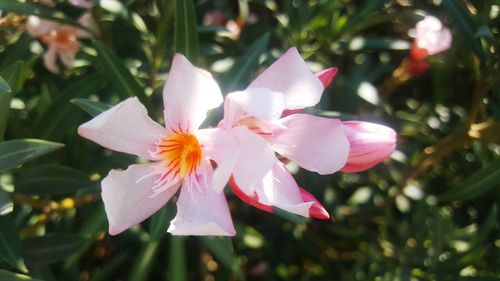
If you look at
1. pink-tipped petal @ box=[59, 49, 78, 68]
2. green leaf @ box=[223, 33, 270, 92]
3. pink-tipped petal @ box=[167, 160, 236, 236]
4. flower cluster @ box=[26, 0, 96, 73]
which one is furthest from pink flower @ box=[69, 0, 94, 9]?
pink-tipped petal @ box=[167, 160, 236, 236]

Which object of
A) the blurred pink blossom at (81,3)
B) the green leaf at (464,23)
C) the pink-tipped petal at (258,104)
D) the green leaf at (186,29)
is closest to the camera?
the pink-tipped petal at (258,104)

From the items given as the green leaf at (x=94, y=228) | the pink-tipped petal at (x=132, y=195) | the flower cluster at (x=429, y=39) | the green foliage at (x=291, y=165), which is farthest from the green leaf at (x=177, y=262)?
the flower cluster at (x=429, y=39)

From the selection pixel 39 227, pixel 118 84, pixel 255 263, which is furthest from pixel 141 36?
pixel 255 263

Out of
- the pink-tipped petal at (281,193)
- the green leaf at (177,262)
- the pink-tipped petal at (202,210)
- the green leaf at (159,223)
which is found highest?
the pink-tipped petal at (281,193)

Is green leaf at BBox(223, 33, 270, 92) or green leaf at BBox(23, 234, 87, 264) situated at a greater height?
green leaf at BBox(223, 33, 270, 92)

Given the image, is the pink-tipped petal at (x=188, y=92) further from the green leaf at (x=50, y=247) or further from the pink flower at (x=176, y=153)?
the green leaf at (x=50, y=247)

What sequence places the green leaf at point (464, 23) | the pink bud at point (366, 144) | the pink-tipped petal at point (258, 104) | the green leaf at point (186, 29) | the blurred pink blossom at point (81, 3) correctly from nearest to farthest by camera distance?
the pink-tipped petal at point (258, 104)
the pink bud at point (366, 144)
the green leaf at point (186, 29)
the green leaf at point (464, 23)
the blurred pink blossom at point (81, 3)

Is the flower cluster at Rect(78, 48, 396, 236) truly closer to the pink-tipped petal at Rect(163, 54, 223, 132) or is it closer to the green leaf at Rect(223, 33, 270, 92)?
the pink-tipped petal at Rect(163, 54, 223, 132)
